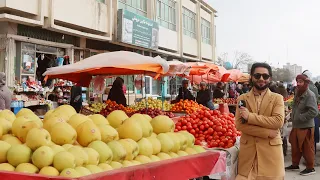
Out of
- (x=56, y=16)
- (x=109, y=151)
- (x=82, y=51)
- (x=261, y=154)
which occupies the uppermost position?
(x=56, y=16)

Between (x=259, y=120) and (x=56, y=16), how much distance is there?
40.5 ft

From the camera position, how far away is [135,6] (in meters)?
21.4

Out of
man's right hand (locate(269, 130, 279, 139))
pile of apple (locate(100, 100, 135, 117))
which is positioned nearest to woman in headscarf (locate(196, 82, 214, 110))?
pile of apple (locate(100, 100, 135, 117))

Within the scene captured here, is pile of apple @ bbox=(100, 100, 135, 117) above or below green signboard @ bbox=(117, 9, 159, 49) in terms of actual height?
below

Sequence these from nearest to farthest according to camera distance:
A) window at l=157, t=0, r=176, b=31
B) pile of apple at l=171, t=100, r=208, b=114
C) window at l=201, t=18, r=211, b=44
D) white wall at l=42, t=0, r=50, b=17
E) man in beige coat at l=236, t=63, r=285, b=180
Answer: man in beige coat at l=236, t=63, r=285, b=180
pile of apple at l=171, t=100, r=208, b=114
white wall at l=42, t=0, r=50, b=17
window at l=157, t=0, r=176, b=31
window at l=201, t=18, r=211, b=44

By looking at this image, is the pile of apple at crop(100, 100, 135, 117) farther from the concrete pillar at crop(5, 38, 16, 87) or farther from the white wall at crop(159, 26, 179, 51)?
the white wall at crop(159, 26, 179, 51)

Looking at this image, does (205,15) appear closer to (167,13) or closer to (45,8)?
(167,13)

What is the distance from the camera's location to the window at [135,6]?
1968 cm

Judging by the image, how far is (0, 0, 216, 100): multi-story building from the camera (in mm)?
12570

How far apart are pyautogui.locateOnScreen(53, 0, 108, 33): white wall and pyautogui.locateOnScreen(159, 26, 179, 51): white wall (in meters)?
7.24

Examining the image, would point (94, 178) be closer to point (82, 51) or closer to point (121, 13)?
point (82, 51)

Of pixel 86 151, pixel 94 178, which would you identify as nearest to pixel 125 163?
pixel 86 151

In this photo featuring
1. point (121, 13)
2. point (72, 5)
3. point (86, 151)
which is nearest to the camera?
point (86, 151)

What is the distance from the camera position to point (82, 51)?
16.9 m
